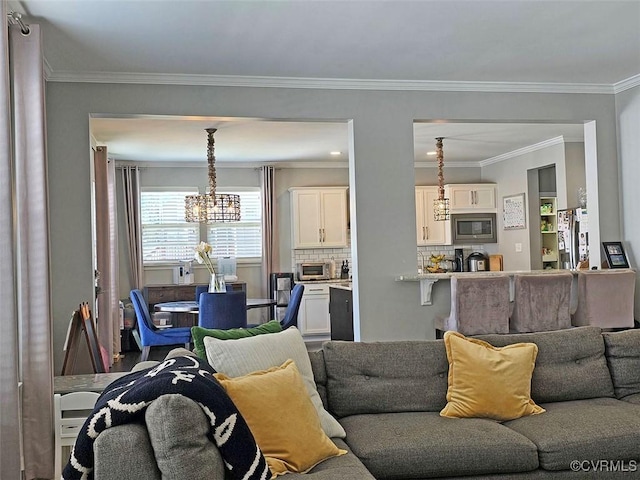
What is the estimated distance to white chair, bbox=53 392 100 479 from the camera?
11.2 ft

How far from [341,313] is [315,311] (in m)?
1.38

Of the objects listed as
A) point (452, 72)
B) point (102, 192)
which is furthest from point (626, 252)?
point (102, 192)

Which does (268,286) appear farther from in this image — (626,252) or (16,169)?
(16,169)

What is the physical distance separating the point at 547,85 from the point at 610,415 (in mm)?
3330

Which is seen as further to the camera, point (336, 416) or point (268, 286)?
point (268, 286)

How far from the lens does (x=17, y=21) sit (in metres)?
3.53

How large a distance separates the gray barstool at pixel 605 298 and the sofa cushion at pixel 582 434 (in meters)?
2.04

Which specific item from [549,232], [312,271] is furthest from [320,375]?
[549,232]

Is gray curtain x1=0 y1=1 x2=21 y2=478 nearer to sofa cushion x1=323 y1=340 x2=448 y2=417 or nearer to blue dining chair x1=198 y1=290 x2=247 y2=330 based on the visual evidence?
sofa cushion x1=323 y1=340 x2=448 y2=417

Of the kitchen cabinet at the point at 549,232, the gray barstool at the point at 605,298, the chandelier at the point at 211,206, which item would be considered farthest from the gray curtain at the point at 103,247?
the kitchen cabinet at the point at 549,232

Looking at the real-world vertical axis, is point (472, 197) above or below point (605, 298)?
above

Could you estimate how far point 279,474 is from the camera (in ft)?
8.18

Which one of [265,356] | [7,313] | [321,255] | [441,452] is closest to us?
[441,452]

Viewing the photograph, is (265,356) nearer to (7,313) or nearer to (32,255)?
(7,313)
